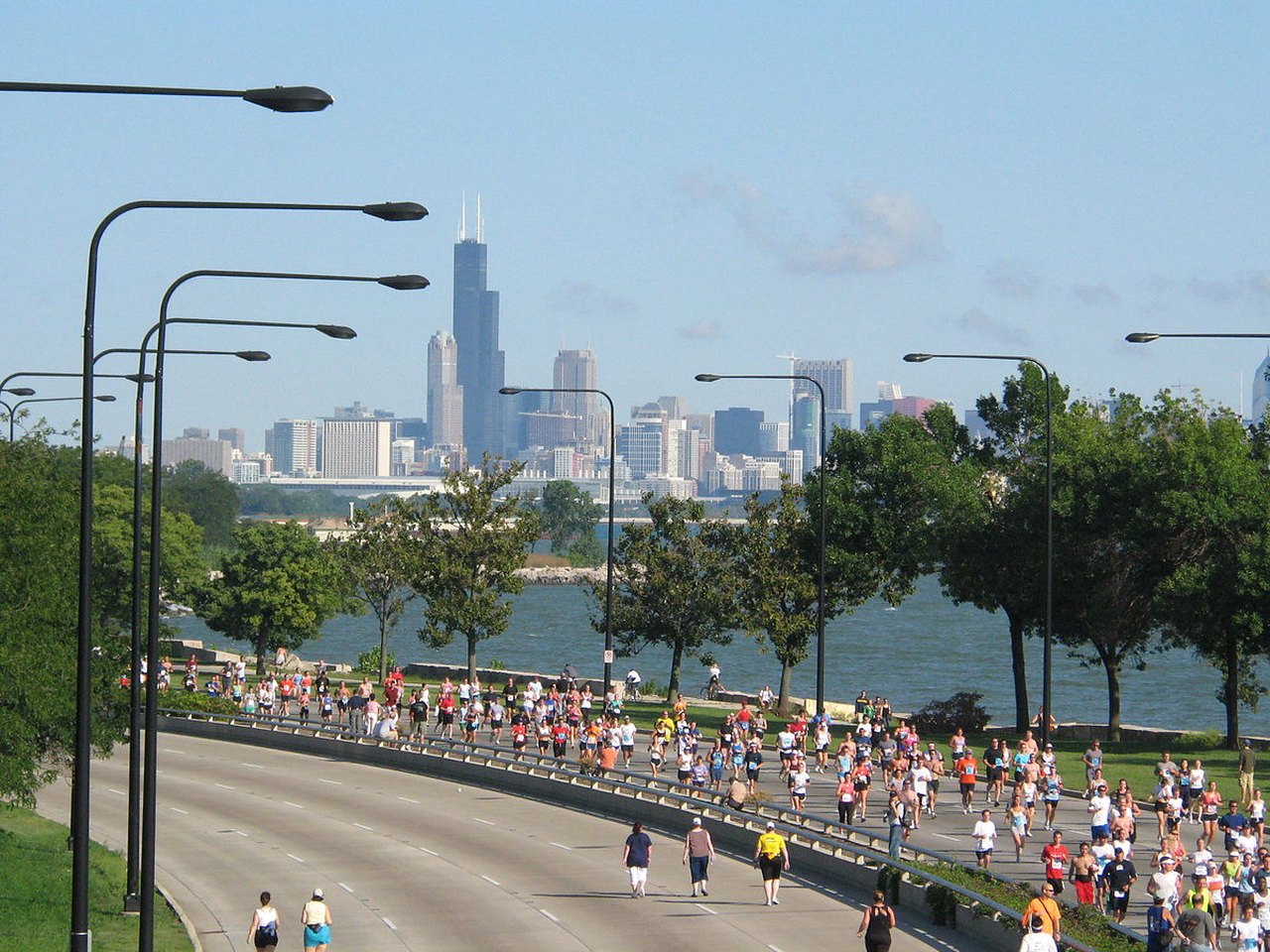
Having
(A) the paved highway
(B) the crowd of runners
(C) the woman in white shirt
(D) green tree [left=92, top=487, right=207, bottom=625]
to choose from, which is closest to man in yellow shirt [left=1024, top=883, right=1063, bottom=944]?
(B) the crowd of runners

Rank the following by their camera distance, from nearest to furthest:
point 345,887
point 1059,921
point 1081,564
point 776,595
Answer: point 1059,921 < point 345,887 < point 1081,564 < point 776,595

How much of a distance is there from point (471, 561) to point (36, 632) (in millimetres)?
35314

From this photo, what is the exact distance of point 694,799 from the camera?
39781mm

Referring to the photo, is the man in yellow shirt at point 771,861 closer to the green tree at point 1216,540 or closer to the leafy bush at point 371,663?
the green tree at point 1216,540

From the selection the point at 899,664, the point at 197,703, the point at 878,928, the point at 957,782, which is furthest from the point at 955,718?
the point at 899,664

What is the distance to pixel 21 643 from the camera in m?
36.6

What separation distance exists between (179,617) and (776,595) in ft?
376

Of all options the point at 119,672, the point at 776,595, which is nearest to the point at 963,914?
the point at 119,672

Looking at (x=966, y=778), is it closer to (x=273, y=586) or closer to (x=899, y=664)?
(x=273, y=586)

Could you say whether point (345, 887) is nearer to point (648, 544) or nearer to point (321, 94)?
point (321, 94)

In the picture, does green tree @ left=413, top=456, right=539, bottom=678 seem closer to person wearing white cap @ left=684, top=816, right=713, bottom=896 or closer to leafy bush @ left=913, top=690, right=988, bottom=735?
leafy bush @ left=913, top=690, right=988, bottom=735

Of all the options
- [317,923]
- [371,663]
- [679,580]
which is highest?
[679,580]

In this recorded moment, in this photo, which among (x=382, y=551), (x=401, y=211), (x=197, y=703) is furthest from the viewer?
(x=382, y=551)

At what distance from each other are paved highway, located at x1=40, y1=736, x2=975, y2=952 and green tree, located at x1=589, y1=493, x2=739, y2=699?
21490mm
